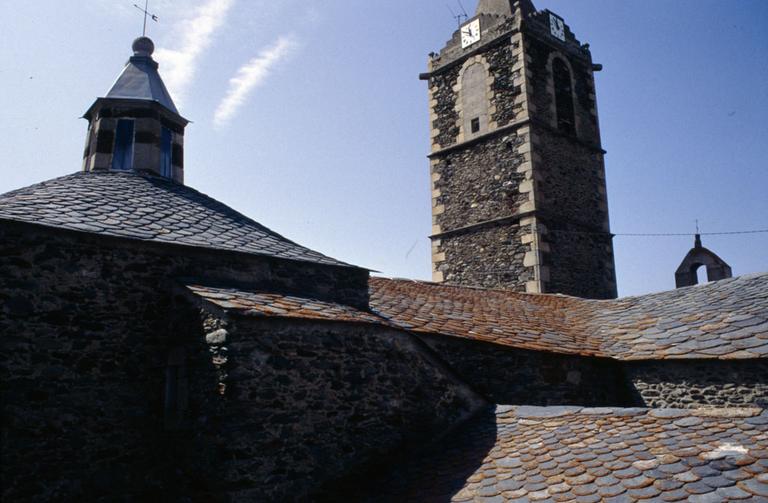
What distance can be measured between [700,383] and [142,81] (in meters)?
11.3

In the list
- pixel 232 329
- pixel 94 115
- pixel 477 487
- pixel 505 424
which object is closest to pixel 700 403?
pixel 505 424

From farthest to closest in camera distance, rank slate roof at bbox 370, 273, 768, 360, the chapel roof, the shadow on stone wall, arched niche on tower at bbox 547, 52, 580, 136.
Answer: arched niche on tower at bbox 547, 52, 580, 136 < slate roof at bbox 370, 273, 768, 360 < the chapel roof < the shadow on stone wall

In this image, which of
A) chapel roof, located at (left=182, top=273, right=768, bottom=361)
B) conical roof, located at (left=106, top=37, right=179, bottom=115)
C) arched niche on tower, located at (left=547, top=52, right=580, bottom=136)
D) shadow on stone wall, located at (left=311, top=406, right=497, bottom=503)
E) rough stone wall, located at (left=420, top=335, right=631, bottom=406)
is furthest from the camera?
arched niche on tower, located at (left=547, top=52, right=580, bottom=136)

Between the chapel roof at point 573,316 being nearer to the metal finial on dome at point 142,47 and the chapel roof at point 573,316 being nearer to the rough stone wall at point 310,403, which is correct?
the rough stone wall at point 310,403

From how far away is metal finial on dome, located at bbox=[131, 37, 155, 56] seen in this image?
12078 mm

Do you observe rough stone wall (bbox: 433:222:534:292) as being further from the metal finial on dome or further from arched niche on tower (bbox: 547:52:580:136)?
the metal finial on dome

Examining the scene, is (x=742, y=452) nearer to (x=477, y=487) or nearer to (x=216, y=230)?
(x=477, y=487)

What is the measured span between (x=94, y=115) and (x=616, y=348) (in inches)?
419

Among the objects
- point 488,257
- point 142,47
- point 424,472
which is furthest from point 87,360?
point 488,257

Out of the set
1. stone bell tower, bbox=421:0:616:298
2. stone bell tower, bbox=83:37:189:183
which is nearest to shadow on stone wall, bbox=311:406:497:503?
stone bell tower, bbox=83:37:189:183

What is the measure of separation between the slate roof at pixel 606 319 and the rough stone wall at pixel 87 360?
139 inches

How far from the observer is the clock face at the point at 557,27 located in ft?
62.0

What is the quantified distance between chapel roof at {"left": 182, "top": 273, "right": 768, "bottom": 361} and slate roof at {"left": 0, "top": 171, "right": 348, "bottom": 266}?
100cm

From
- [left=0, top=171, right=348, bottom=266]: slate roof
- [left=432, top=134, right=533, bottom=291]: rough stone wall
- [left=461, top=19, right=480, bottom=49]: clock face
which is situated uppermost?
[left=461, top=19, right=480, bottom=49]: clock face
